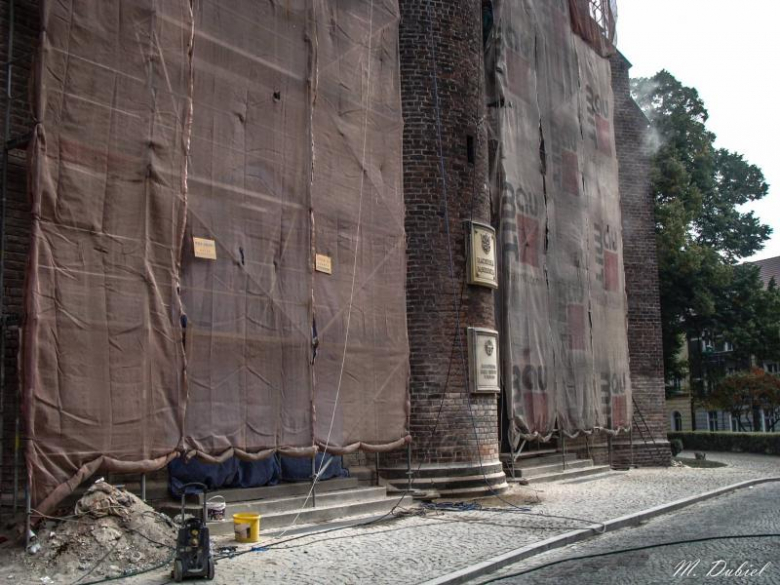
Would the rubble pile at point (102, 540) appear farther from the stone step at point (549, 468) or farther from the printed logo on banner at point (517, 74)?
the printed logo on banner at point (517, 74)

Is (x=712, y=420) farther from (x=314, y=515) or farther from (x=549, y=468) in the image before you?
(x=314, y=515)

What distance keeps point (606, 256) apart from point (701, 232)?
16.4 metres

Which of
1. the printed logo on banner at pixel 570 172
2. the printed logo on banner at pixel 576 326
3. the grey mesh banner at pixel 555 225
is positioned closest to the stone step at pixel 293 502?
the grey mesh banner at pixel 555 225

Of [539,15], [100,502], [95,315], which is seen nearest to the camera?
[100,502]

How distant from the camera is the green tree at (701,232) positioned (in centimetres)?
3147

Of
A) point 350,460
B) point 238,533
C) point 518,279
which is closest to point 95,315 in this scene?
point 238,533

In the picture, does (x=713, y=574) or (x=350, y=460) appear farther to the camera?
(x=350, y=460)

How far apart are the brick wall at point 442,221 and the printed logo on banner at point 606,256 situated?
239 inches

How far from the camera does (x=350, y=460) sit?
13.8 meters

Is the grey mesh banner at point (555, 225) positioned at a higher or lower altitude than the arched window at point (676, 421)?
higher

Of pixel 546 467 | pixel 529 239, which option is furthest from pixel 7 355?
pixel 546 467

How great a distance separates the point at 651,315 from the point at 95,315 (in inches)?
677

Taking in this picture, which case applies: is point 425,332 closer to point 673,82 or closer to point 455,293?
point 455,293

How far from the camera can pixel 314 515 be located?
11531 mm
